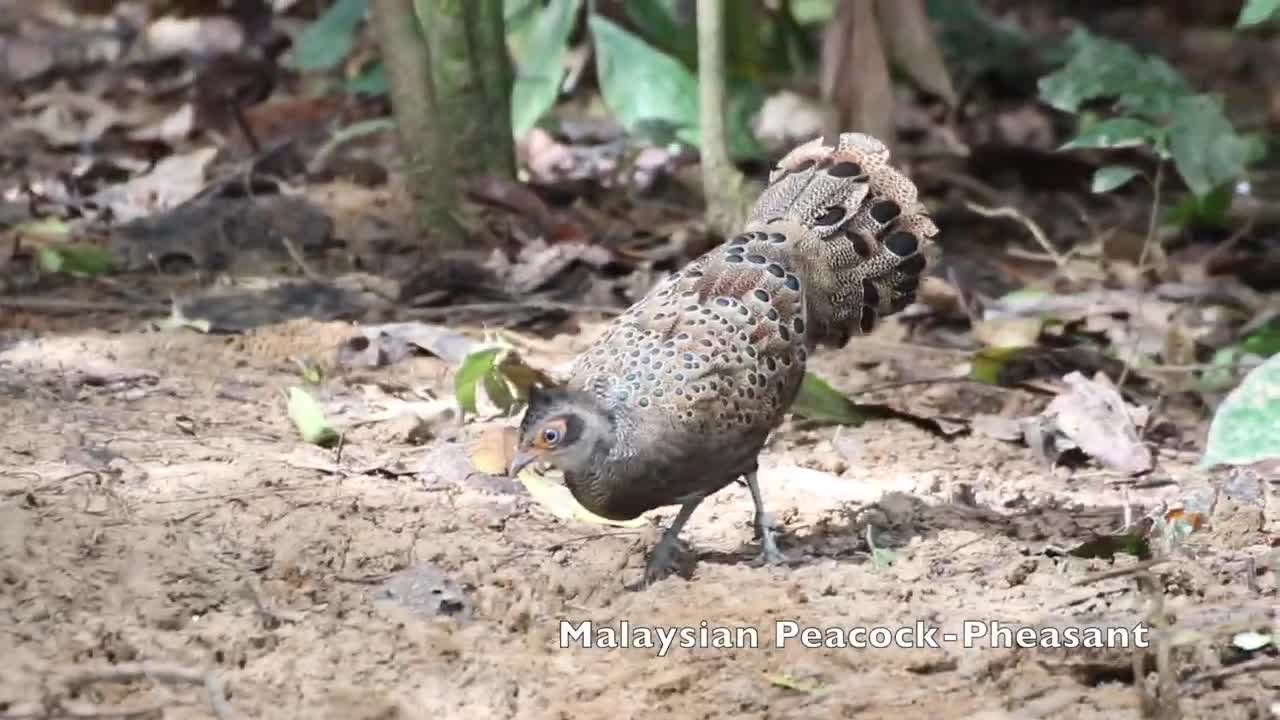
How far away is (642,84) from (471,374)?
2.30 meters

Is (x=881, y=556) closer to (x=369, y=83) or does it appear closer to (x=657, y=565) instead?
(x=657, y=565)

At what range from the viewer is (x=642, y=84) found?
6.35m

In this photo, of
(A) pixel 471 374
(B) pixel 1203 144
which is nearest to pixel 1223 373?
(B) pixel 1203 144

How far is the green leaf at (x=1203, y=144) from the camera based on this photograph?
564cm

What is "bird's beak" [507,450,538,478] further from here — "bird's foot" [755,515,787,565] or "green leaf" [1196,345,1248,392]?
"green leaf" [1196,345,1248,392]

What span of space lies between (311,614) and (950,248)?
372 cm

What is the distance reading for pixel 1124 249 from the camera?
6.38 meters

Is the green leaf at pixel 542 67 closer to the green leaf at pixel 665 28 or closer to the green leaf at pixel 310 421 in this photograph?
the green leaf at pixel 665 28

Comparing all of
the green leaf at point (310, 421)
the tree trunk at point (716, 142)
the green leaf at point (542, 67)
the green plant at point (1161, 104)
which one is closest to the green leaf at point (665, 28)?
the green leaf at point (542, 67)

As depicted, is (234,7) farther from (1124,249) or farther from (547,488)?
(547,488)

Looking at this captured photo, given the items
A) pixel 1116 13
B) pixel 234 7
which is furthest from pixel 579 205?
pixel 1116 13

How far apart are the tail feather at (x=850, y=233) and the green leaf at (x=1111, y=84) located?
5.49 feet

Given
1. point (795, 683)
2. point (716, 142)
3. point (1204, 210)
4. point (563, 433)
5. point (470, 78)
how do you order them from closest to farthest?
point (795, 683) < point (563, 433) < point (716, 142) < point (470, 78) < point (1204, 210)

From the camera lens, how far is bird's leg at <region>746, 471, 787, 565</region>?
3.63 meters
